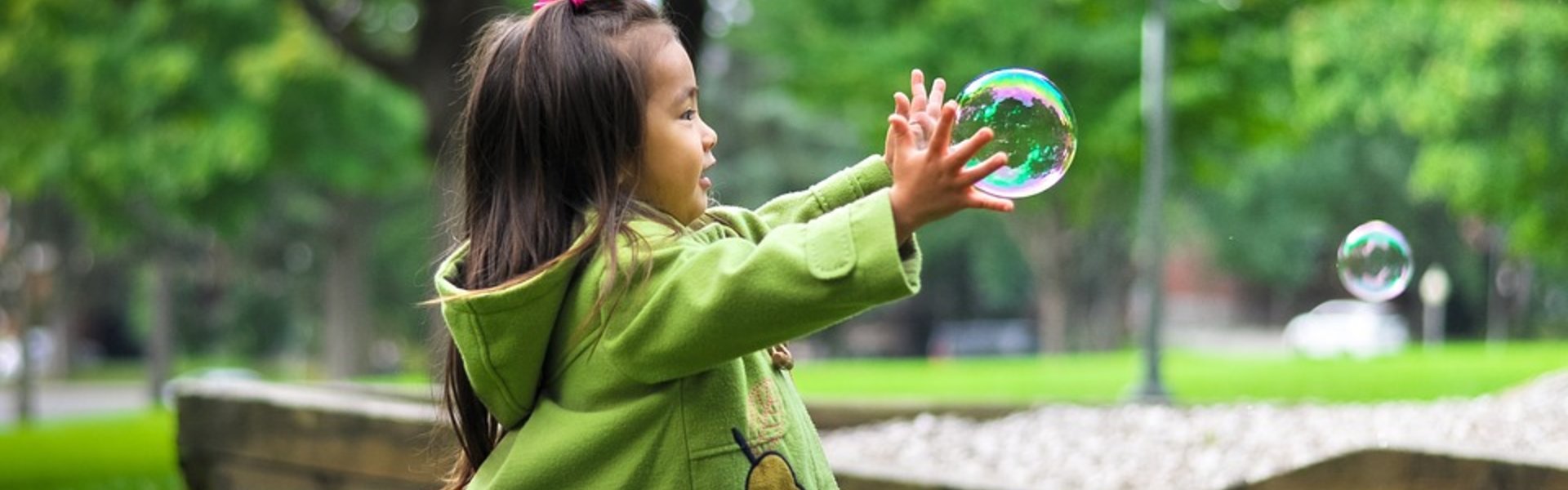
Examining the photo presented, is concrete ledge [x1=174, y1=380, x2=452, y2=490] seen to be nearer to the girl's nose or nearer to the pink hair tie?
the pink hair tie

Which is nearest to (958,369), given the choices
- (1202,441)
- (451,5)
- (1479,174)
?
(1479,174)

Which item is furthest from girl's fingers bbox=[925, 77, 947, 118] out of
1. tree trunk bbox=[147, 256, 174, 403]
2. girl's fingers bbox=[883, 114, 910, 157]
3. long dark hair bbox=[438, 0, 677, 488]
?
tree trunk bbox=[147, 256, 174, 403]

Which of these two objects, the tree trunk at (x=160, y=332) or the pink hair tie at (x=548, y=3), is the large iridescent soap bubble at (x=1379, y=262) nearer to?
the pink hair tie at (x=548, y=3)

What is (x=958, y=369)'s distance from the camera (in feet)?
60.2

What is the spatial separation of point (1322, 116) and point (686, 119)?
648 inches

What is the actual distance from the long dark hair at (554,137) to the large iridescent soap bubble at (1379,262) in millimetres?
3194

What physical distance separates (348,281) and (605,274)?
94.9 feet

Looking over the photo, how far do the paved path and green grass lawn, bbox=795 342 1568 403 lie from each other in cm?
1943

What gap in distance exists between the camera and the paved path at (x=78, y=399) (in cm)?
3506

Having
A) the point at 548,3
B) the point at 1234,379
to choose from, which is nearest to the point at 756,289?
the point at 548,3

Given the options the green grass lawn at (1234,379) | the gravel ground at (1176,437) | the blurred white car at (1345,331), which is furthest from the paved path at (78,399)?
the gravel ground at (1176,437)

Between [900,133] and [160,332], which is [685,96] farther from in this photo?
[160,332]

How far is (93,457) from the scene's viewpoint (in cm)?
1493

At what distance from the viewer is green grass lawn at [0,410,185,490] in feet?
40.6
